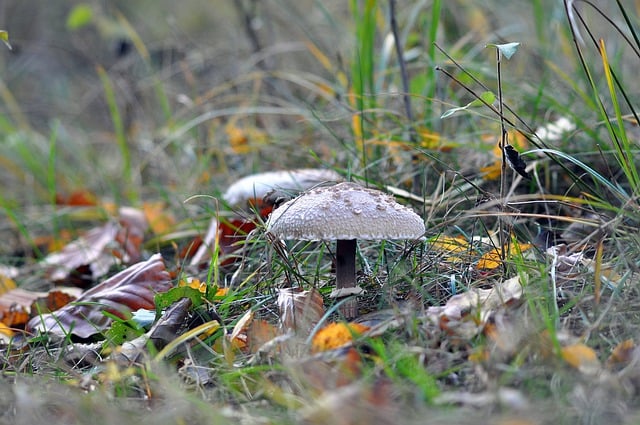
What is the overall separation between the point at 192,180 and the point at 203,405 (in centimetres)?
252

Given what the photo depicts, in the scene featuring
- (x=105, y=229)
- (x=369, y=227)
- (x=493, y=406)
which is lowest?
(x=105, y=229)

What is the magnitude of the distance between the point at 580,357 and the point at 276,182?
1.59 m

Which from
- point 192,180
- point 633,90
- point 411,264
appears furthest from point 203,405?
point 633,90

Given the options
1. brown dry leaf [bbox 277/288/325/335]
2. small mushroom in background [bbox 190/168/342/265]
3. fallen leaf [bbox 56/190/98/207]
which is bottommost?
fallen leaf [bbox 56/190/98/207]

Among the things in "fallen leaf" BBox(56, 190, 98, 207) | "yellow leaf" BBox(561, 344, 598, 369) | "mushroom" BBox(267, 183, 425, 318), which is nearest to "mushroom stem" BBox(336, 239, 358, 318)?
"mushroom" BBox(267, 183, 425, 318)

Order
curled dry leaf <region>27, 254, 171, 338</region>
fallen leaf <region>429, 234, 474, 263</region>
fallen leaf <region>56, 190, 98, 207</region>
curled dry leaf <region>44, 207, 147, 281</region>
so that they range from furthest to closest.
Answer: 1. fallen leaf <region>56, 190, 98, 207</region>
2. curled dry leaf <region>44, 207, 147, 281</region>
3. curled dry leaf <region>27, 254, 171, 338</region>
4. fallen leaf <region>429, 234, 474, 263</region>

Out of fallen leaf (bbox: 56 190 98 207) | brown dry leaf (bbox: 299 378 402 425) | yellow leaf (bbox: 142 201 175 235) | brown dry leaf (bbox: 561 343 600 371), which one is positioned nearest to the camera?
brown dry leaf (bbox: 299 378 402 425)

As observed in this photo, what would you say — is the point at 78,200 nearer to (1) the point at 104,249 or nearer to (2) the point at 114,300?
(1) the point at 104,249

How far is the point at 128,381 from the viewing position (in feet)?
5.41

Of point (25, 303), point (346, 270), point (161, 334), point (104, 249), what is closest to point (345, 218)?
point (346, 270)

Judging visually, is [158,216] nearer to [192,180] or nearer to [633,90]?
[192,180]

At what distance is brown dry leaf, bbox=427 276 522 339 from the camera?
154 cm

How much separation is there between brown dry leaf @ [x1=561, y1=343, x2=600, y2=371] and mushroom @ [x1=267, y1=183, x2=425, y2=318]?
1.56ft

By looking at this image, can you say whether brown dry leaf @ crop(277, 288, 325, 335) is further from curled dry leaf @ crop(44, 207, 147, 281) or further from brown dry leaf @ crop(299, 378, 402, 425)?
curled dry leaf @ crop(44, 207, 147, 281)
